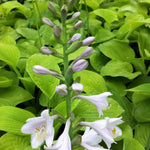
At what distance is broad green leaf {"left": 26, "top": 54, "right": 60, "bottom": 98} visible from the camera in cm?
151

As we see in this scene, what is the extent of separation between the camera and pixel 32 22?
285 cm

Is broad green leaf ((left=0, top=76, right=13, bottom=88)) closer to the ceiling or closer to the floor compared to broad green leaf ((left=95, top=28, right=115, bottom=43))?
closer to the floor

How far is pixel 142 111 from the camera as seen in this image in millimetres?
1577

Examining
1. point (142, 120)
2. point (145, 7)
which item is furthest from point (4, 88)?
point (145, 7)

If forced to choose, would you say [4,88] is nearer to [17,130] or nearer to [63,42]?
[17,130]

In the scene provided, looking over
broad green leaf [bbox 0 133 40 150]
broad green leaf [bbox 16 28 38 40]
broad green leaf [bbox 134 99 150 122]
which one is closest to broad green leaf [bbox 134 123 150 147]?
broad green leaf [bbox 134 99 150 122]

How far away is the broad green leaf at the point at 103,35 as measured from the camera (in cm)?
223

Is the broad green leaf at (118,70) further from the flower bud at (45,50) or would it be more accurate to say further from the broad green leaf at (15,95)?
the flower bud at (45,50)

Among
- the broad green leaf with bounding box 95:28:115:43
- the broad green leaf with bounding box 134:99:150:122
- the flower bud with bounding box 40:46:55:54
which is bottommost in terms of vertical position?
the broad green leaf with bounding box 134:99:150:122

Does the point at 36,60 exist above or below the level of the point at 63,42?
below

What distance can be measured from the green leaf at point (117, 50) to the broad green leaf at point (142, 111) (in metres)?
0.59

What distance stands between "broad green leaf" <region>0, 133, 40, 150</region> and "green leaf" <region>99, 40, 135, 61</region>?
114cm

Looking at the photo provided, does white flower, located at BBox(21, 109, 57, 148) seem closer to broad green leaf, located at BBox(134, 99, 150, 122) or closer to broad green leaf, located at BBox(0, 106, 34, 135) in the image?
broad green leaf, located at BBox(0, 106, 34, 135)

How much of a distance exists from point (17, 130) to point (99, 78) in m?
0.77
